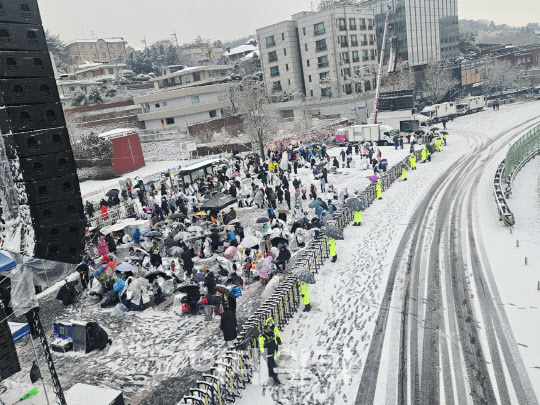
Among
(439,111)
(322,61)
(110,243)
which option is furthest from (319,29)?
(110,243)

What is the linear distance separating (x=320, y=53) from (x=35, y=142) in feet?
Answer: 211

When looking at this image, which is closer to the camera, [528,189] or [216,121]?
[528,189]

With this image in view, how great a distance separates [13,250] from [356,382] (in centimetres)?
772

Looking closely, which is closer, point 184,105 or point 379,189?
point 379,189

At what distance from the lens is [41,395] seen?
404 inches

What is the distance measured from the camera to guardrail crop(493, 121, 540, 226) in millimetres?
19234

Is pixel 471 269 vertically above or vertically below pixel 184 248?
below

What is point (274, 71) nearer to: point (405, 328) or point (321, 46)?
point (321, 46)

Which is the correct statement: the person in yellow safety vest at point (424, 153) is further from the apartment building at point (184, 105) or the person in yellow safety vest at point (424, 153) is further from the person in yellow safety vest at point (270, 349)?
the apartment building at point (184, 105)

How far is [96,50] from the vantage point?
4156 inches

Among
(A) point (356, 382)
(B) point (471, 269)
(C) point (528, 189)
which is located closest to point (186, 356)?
(A) point (356, 382)

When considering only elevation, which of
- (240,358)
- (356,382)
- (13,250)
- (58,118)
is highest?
(58,118)

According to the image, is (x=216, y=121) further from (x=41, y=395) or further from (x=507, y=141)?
(x=41, y=395)

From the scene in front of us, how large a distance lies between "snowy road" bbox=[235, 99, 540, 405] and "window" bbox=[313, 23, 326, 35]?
51442 mm
